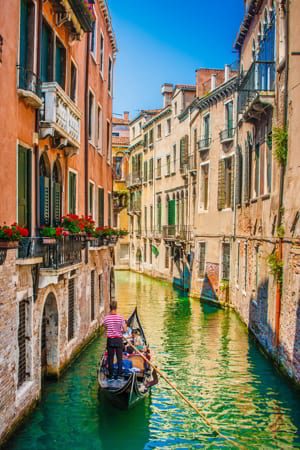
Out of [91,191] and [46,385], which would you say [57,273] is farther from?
[91,191]

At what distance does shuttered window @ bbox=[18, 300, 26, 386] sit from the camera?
9109mm

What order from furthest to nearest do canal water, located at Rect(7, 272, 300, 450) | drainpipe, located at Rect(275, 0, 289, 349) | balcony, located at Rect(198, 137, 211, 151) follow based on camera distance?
balcony, located at Rect(198, 137, 211, 151), drainpipe, located at Rect(275, 0, 289, 349), canal water, located at Rect(7, 272, 300, 450)

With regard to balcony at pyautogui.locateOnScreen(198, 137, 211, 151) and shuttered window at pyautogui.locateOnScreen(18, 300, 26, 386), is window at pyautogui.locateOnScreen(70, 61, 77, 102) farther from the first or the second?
balcony at pyautogui.locateOnScreen(198, 137, 211, 151)

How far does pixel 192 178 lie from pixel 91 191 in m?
11.9

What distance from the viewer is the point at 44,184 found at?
36.3 feet

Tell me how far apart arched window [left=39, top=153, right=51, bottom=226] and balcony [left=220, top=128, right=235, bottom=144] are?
39.2 ft

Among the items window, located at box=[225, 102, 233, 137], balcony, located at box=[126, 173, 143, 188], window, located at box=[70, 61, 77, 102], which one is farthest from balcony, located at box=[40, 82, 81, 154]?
balcony, located at box=[126, 173, 143, 188]

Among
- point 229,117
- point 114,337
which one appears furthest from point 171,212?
point 114,337

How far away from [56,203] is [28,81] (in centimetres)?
335

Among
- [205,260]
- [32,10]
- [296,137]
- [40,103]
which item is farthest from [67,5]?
[205,260]

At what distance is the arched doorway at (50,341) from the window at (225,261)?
39.9 ft

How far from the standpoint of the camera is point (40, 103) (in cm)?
951

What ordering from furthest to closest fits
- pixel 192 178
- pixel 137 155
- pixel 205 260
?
1. pixel 137 155
2. pixel 192 178
3. pixel 205 260

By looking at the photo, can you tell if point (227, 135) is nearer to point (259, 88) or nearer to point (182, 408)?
point (259, 88)
